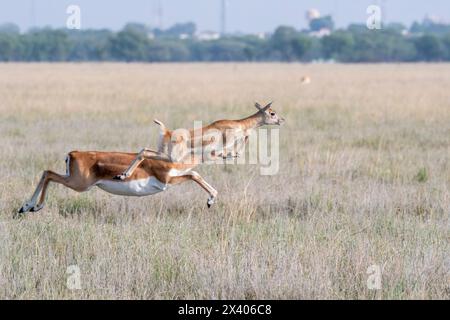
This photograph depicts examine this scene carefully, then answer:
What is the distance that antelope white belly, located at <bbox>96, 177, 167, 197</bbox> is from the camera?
7.63 metres

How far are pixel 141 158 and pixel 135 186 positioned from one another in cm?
25

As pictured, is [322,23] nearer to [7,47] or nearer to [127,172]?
[7,47]

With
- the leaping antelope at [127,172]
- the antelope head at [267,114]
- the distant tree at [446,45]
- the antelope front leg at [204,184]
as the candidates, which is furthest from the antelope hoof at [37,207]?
the distant tree at [446,45]

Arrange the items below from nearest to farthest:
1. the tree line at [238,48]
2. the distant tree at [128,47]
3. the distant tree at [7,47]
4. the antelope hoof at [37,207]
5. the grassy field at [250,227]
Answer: the grassy field at [250,227] < the antelope hoof at [37,207] < the distant tree at [7,47] < the tree line at [238,48] < the distant tree at [128,47]

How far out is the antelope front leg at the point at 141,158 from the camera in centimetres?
752

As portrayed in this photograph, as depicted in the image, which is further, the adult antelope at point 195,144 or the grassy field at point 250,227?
the adult antelope at point 195,144

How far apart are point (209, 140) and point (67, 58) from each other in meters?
99.9

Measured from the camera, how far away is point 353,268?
647cm

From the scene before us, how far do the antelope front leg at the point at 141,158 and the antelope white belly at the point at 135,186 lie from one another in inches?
3.4

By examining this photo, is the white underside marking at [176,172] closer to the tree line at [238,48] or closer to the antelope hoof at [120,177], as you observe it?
the antelope hoof at [120,177]

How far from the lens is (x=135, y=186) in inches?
301

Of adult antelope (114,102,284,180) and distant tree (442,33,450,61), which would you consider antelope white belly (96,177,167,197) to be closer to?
adult antelope (114,102,284,180)

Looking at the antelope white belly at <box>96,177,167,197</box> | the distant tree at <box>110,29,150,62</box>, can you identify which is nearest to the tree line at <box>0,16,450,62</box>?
the distant tree at <box>110,29,150,62</box>
